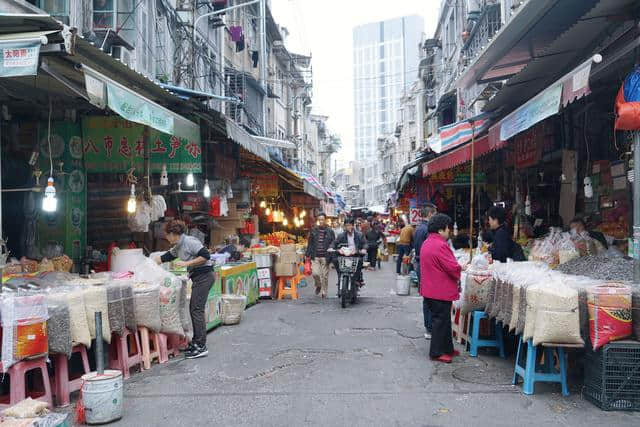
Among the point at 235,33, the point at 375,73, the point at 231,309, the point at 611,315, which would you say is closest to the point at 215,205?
the point at 231,309

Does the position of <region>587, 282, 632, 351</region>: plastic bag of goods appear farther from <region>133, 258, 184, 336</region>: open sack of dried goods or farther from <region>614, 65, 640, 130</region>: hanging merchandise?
<region>133, 258, 184, 336</region>: open sack of dried goods

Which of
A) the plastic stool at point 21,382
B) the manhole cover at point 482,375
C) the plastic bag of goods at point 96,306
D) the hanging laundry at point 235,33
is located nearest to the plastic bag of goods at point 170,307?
the plastic bag of goods at point 96,306

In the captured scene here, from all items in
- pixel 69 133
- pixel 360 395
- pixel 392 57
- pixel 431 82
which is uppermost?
pixel 392 57

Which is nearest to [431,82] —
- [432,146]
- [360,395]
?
[432,146]

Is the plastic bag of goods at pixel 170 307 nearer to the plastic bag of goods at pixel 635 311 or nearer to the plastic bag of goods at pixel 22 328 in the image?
the plastic bag of goods at pixel 22 328

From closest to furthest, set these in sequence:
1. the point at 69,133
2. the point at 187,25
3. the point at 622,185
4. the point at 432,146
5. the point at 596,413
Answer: the point at 596,413 < the point at 622,185 < the point at 69,133 < the point at 432,146 < the point at 187,25

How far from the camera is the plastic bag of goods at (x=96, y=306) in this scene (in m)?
6.01

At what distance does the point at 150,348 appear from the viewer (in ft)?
24.5

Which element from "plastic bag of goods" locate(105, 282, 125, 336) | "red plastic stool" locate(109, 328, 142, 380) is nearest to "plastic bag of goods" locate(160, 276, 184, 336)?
"red plastic stool" locate(109, 328, 142, 380)

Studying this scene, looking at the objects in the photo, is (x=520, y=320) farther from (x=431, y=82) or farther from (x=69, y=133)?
(x=431, y=82)

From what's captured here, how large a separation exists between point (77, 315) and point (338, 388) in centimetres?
293

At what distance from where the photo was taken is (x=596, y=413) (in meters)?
5.07

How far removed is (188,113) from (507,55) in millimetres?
5287

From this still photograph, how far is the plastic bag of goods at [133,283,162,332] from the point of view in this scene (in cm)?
696
